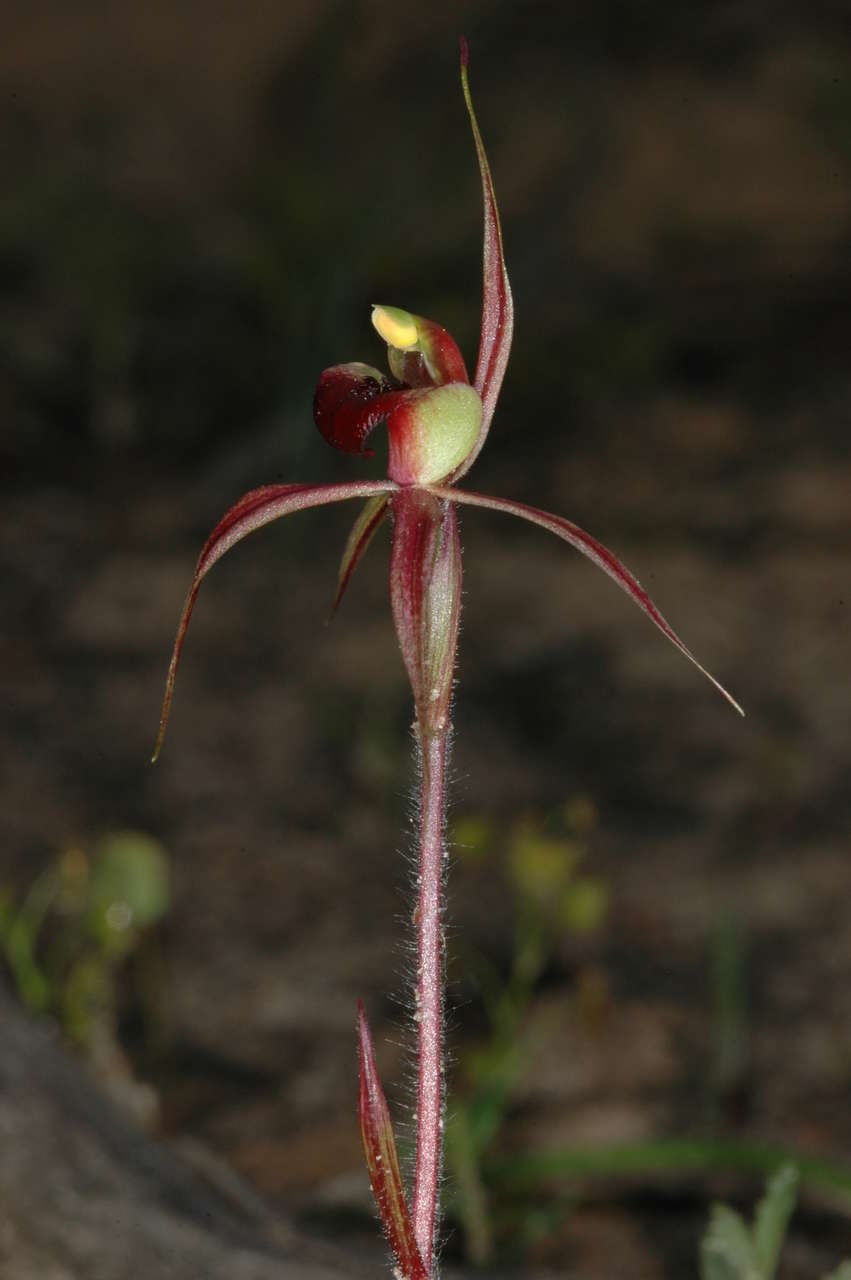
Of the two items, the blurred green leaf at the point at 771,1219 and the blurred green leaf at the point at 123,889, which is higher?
the blurred green leaf at the point at 123,889

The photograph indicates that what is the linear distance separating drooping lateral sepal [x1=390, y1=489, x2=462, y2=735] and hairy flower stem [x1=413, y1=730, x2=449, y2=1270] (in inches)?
0.9

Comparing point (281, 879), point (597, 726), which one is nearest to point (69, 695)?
point (281, 879)

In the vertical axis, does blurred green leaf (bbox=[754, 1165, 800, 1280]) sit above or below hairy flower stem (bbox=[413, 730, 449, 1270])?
below

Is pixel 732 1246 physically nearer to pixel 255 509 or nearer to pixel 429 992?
pixel 429 992

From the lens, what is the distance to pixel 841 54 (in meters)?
5.28

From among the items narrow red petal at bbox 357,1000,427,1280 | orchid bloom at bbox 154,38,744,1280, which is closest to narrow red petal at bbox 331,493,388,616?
orchid bloom at bbox 154,38,744,1280

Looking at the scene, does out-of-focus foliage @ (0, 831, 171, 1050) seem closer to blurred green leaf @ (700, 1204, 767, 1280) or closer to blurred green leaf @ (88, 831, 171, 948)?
blurred green leaf @ (88, 831, 171, 948)

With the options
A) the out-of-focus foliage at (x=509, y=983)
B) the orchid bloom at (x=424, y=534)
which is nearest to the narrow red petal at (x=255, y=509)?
the orchid bloom at (x=424, y=534)

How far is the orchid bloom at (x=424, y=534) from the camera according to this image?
76 cm

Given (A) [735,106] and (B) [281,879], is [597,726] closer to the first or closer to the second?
(B) [281,879]

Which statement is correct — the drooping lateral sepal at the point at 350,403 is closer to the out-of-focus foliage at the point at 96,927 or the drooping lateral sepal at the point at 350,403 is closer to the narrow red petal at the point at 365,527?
the narrow red petal at the point at 365,527

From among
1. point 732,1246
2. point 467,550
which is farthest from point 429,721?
point 467,550

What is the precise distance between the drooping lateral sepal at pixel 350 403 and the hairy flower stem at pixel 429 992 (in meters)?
0.16

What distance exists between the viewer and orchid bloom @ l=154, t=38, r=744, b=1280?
0.76 metres
